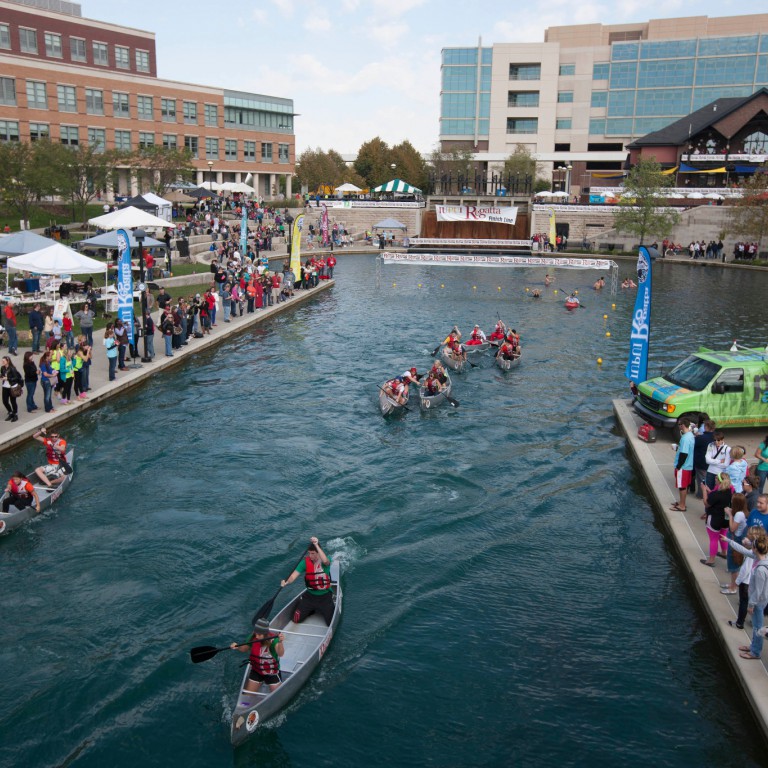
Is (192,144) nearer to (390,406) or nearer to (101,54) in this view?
(101,54)

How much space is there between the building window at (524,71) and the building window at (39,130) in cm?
6300

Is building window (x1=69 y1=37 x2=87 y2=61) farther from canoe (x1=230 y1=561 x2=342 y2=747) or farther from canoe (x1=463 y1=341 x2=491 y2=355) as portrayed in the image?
canoe (x1=230 y1=561 x2=342 y2=747)

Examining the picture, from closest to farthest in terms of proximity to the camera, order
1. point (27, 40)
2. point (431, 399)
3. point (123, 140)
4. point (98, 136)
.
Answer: point (431, 399) < point (27, 40) < point (98, 136) < point (123, 140)

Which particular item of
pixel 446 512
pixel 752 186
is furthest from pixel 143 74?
pixel 446 512

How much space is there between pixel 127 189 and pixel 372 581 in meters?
69.9

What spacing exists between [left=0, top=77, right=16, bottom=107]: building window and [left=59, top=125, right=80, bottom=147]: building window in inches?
194

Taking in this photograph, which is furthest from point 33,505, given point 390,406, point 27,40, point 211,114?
point 211,114

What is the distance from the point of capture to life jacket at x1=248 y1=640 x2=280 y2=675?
32.4ft

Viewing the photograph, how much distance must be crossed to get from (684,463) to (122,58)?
81.4 metres

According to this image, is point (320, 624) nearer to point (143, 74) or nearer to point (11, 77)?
point (11, 77)

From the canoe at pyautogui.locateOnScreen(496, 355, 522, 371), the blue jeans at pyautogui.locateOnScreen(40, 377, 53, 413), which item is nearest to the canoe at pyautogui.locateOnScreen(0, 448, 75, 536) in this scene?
the blue jeans at pyautogui.locateOnScreen(40, 377, 53, 413)

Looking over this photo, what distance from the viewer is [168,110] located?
3036 inches

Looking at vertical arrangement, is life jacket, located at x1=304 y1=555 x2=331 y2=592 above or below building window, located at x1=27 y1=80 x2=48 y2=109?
below

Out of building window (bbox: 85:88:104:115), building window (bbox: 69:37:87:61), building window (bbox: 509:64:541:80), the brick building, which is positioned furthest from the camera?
building window (bbox: 509:64:541:80)
